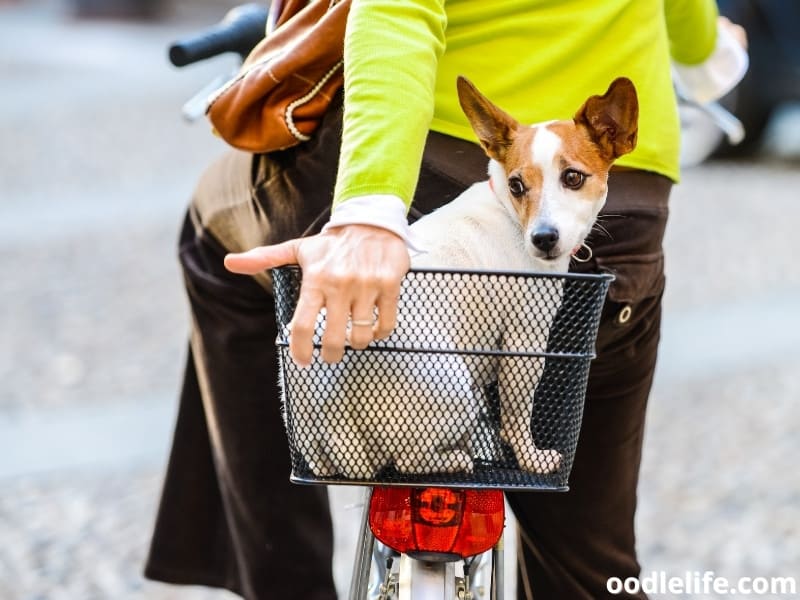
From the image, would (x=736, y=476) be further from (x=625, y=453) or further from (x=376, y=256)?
(x=376, y=256)

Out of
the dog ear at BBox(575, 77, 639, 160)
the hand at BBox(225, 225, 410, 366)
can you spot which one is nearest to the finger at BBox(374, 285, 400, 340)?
the hand at BBox(225, 225, 410, 366)

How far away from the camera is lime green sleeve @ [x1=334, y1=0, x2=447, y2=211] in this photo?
4.53 feet

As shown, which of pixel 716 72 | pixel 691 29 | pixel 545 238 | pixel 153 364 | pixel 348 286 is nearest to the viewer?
pixel 348 286

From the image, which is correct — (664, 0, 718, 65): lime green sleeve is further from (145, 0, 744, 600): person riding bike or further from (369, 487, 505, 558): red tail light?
(369, 487, 505, 558): red tail light

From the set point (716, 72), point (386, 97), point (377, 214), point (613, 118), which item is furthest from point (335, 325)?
point (716, 72)

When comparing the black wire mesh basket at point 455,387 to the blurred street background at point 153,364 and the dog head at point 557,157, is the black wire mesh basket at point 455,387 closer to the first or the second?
the dog head at point 557,157

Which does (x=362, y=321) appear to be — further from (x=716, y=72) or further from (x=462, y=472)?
(x=716, y=72)

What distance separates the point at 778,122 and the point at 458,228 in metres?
9.52

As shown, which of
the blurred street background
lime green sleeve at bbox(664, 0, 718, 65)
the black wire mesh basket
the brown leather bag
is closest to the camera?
the black wire mesh basket

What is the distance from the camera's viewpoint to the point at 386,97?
1.39 m

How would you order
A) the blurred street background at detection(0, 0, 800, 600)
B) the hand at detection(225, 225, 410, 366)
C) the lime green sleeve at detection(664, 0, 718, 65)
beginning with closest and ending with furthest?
the hand at detection(225, 225, 410, 366) → the lime green sleeve at detection(664, 0, 718, 65) → the blurred street background at detection(0, 0, 800, 600)

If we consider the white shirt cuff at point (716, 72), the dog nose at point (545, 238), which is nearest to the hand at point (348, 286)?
the dog nose at point (545, 238)

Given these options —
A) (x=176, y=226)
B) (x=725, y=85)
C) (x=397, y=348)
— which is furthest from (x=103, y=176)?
(x=397, y=348)

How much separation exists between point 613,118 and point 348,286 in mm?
410
